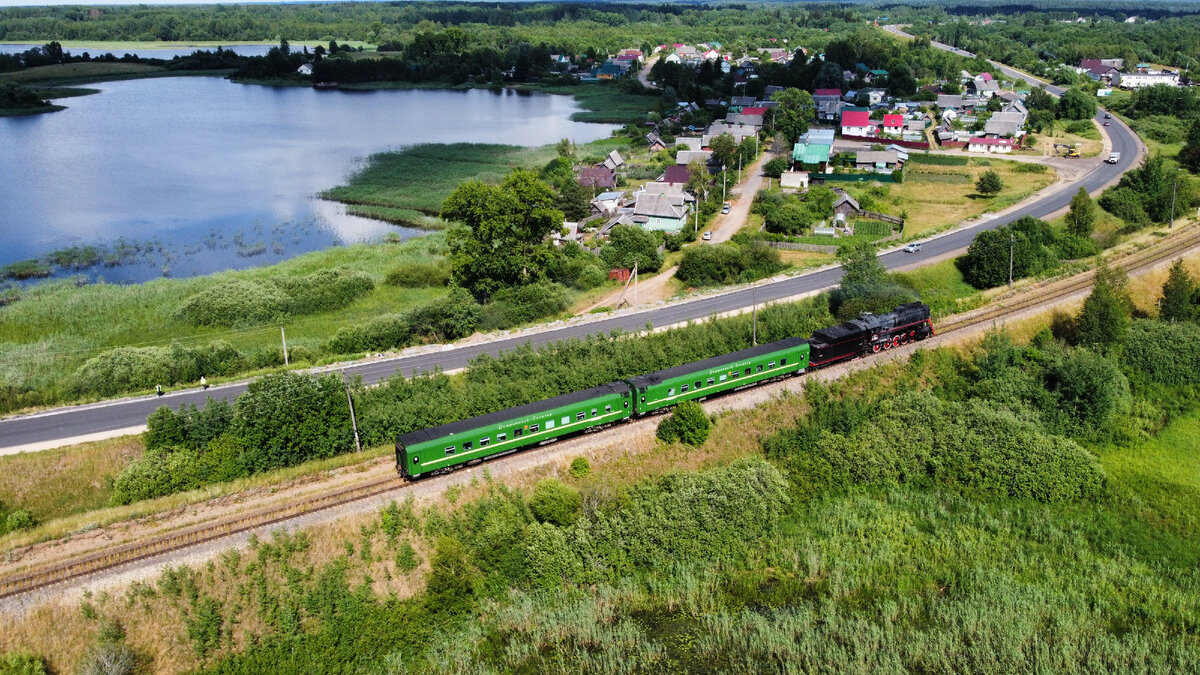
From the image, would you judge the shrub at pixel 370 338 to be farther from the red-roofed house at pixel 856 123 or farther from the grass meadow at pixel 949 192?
the red-roofed house at pixel 856 123

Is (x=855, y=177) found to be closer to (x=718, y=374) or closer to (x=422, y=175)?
(x=422, y=175)

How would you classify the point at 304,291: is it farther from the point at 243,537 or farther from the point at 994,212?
the point at 994,212

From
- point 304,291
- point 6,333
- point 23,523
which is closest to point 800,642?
point 23,523

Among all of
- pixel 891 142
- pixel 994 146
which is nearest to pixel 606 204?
pixel 891 142

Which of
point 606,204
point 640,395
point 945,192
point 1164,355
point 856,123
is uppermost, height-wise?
point 856,123

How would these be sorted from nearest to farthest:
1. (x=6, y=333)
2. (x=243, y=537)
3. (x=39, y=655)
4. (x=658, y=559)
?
1. (x=39, y=655)
2. (x=243, y=537)
3. (x=658, y=559)
4. (x=6, y=333)
